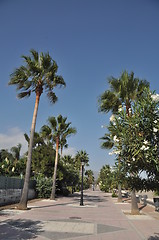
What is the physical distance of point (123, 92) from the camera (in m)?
15.3

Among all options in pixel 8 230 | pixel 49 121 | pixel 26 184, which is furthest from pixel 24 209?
pixel 49 121

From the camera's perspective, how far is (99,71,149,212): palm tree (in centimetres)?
1483

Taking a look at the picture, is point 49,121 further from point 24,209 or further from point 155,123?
point 155,123

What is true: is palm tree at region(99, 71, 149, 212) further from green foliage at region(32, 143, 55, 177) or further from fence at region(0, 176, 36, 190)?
green foliage at region(32, 143, 55, 177)

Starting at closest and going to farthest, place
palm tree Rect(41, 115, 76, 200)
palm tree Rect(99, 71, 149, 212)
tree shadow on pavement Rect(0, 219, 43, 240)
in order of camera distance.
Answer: tree shadow on pavement Rect(0, 219, 43, 240), palm tree Rect(99, 71, 149, 212), palm tree Rect(41, 115, 76, 200)

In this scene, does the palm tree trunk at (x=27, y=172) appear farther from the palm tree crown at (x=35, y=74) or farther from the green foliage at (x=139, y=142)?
the green foliage at (x=139, y=142)

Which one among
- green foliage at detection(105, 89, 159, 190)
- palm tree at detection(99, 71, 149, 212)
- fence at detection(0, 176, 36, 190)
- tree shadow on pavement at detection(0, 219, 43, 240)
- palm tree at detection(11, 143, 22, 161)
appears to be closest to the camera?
green foliage at detection(105, 89, 159, 190)

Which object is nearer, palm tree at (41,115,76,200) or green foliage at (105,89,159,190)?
green foliage at (105,89,159,190)

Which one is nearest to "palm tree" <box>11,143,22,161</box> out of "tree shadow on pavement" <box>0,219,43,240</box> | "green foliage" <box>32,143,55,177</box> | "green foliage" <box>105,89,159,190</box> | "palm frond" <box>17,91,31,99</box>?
"green foliage" <box>32,143,55,177</box>

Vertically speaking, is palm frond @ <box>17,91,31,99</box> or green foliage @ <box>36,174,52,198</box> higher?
palm frond @ <box>17,91,31,99</box>

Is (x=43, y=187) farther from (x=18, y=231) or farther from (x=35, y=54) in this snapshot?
(x=18, y=231)

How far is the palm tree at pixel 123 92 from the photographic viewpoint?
14.8m

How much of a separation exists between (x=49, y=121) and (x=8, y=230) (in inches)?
690

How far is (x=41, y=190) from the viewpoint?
85.3ft
